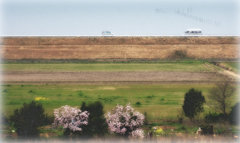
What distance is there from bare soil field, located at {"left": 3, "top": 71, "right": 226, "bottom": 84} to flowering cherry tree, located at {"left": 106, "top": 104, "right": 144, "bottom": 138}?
18194 millimetres

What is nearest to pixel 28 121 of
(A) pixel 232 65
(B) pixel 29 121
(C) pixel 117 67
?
(B) pixel 29 121

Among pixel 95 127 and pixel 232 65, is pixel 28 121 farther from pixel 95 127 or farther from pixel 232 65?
pixel 232 65

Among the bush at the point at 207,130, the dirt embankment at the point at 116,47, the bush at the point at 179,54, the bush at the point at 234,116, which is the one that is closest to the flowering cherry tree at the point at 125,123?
the bush at the point at 207,130

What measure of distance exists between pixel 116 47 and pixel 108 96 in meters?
30.1

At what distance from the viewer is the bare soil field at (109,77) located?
35062 mm

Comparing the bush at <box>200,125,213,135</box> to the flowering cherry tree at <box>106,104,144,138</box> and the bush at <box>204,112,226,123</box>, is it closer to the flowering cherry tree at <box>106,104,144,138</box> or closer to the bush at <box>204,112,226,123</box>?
the bush at <box>204,112,226,123</box>

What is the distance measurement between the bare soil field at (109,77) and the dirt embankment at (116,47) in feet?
41.4

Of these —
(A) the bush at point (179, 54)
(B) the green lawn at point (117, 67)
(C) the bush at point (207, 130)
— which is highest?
(A) the bush at point (179, 54)

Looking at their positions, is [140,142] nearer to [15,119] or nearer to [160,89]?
[15,119]

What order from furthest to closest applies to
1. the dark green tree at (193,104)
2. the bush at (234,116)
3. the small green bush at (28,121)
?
the dark green tree at (193,104)
the bush at (234,116)
the small green bush at (28,121)

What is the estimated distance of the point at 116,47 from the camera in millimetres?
57406

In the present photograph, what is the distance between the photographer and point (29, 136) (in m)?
16.7

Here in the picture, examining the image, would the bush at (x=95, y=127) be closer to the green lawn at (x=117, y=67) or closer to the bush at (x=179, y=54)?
the green lawn at (x=117, y=67)

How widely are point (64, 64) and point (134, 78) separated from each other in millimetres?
12056
